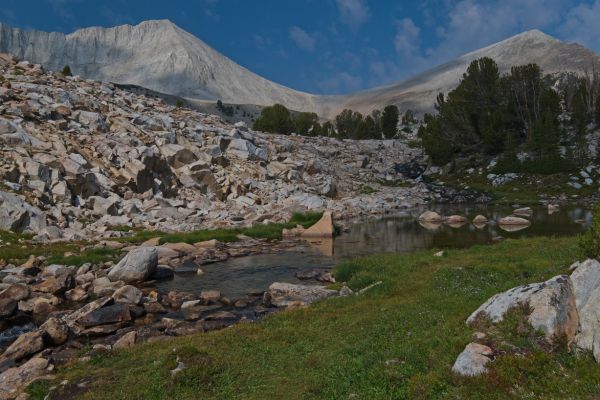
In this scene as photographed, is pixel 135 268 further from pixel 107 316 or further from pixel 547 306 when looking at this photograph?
pixel 547 306

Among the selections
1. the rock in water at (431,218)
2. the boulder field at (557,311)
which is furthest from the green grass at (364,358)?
the rock in water at (431,218)

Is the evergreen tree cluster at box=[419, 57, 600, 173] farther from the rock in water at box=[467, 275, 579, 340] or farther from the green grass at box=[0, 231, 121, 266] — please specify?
the rock in water at box=[467, 275, 579, 340]

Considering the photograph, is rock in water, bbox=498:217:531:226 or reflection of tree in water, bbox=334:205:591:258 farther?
rock in water, bbox=498:217:531:226

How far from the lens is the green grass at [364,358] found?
35.0ft

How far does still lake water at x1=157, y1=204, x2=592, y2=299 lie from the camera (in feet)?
103

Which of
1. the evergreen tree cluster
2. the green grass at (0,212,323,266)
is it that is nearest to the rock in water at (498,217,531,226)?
the green grass at (0,212,323,266)

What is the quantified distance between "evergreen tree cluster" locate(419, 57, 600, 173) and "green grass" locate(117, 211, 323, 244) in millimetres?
62192

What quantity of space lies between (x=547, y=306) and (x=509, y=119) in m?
110

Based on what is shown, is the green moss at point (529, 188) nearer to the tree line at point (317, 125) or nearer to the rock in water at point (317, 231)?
the rock in water at point (317, 231)

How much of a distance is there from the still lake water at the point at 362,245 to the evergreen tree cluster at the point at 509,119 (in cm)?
3706

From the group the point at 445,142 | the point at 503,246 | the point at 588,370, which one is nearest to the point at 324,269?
the point at 503,246

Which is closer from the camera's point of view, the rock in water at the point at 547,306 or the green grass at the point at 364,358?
the green grass at the point at 364,358

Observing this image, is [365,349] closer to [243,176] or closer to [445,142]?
[243,176]

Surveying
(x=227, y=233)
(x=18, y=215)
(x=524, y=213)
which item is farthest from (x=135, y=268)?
(x=524, y=213)
